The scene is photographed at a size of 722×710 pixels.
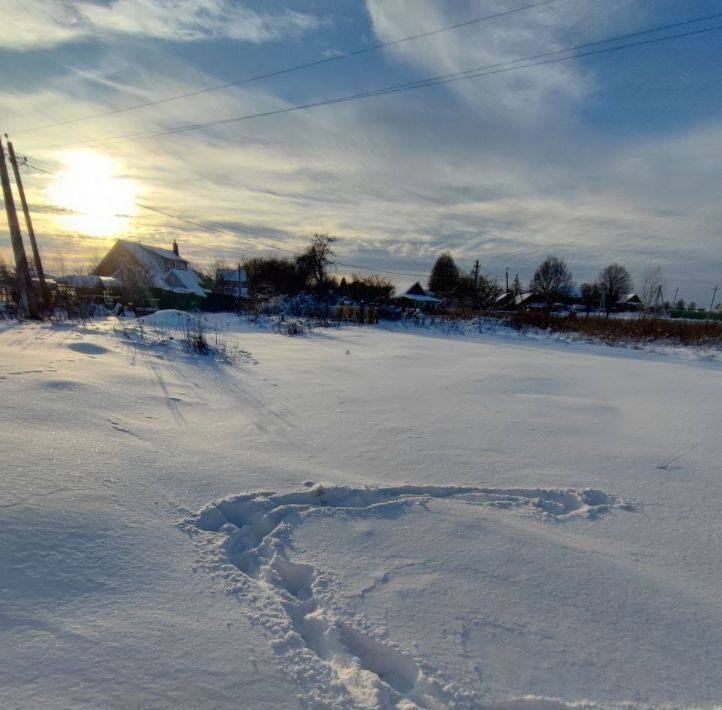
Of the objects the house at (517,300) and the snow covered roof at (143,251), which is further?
the house at (517,300)

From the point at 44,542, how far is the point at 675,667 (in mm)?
2348

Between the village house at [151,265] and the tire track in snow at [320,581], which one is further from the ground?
the village house at [151,265]

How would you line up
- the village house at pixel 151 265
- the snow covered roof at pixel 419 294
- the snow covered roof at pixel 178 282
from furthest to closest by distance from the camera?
the snow covered roof at pixel 419 294 → the snow covered roof at pixel 178 282 → the village house at pixel 151 265

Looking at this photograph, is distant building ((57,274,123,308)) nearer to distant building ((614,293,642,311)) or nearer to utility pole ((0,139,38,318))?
utility pole ((0,139,38,318))

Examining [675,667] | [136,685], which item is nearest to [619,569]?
[675,667]

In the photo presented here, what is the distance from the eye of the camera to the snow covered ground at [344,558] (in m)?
1.20

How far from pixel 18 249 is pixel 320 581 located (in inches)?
522

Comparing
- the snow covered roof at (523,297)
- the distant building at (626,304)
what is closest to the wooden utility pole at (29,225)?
the snow covered roof at (523,297)

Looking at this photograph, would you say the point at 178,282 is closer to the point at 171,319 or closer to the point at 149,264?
the point at 149,264

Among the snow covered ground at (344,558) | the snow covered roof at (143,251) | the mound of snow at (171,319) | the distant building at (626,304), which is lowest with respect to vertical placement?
the distant building at (626,304)

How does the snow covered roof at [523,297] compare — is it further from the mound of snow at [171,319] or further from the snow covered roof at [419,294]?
the mound of snow at [171,319]

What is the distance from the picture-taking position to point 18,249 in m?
10.6

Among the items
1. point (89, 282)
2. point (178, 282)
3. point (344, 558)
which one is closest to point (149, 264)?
point (178, 282)

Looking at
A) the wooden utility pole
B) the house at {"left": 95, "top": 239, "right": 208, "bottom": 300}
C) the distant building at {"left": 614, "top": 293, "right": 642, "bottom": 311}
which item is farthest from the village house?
the distant building at {"left": 614, "top": 293, "right": 642, "bottom": 311}
